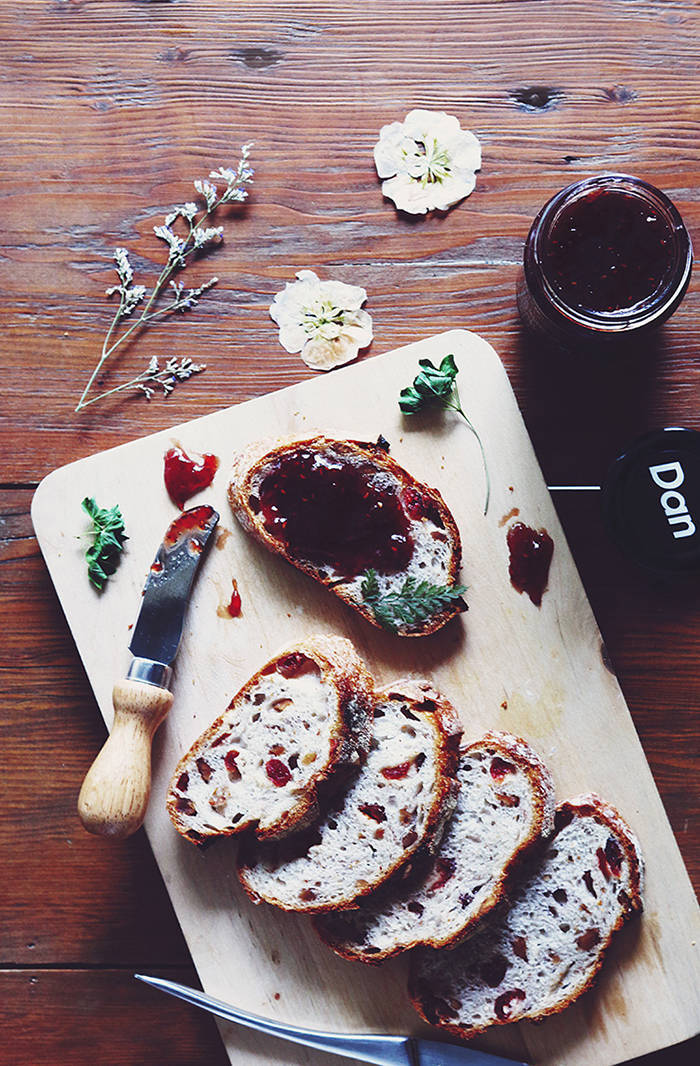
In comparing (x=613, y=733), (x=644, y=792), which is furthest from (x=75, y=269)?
(x=644, y=792)

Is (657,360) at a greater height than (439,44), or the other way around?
(439,44)

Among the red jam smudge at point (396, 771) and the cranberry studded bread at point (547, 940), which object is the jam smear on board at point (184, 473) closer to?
the red jam smudge at point (396, 771)

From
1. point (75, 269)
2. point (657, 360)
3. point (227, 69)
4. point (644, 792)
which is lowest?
point (644, 792)

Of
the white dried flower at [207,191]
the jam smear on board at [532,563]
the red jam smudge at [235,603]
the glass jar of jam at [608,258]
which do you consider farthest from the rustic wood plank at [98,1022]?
the white dried flower at [207,191]

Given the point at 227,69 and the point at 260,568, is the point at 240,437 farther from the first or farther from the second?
the point at 227,69

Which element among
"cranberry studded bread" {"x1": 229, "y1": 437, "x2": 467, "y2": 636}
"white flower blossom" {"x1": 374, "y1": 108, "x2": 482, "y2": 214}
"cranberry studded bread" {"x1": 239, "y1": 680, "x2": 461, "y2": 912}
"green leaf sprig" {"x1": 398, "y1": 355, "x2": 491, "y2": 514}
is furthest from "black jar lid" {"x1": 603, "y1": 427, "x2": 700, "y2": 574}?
"white flower blossom" {"x1": 374, "y1": 108, "x2": 482, "y2": 214}

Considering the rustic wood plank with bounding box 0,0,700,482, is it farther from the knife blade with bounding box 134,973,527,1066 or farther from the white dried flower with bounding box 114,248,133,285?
the knife blade with bounding box 134,973,527,1066
